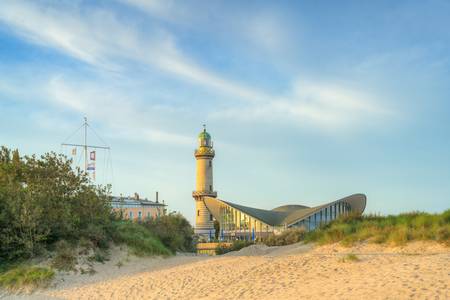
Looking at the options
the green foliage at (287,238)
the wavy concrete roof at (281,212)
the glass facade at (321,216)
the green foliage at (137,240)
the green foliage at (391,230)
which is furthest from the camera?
the wavy concrete roof at (281,212)

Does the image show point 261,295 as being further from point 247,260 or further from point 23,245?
point 23,245

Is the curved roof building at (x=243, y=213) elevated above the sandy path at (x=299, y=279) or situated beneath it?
elevated above

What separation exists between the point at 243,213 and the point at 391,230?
41.3m

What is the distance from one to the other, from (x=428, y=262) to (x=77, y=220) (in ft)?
46.2

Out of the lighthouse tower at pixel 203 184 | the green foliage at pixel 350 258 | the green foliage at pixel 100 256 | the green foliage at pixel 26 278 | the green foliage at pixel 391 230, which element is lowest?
the green foliage at pixel 26 278

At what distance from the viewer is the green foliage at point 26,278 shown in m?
17.3

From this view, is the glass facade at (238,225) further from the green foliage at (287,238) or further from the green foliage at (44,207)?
the green foliage at (44,207)

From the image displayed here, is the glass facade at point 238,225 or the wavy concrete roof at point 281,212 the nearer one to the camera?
the wavy concrete roof at point 281,212

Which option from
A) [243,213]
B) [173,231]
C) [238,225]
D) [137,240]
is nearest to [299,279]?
[137,240]

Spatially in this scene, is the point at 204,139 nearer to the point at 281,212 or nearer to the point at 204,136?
the point at 204,136

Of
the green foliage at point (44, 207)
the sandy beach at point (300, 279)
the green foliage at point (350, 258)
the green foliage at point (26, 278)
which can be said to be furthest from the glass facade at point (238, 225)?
the green foliage at point (350, 258)

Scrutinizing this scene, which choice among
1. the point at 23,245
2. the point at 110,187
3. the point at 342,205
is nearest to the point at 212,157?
the point at 342,205

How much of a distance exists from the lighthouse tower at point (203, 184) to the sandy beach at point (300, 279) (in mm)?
48919

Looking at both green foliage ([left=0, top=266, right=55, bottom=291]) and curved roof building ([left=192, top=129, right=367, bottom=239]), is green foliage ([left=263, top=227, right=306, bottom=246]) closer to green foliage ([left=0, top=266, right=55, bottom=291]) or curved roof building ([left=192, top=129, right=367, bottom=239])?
green foliage ([left=0, top=266, right=55, bottom=291])
